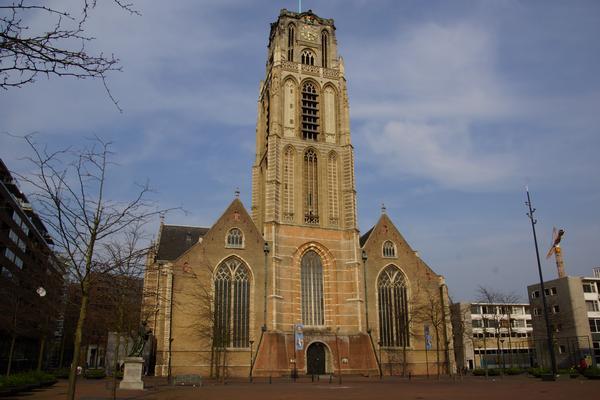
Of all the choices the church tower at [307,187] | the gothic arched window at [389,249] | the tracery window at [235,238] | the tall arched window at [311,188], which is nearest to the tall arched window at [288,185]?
the church tower at [307,187]

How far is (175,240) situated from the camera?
56.1 m

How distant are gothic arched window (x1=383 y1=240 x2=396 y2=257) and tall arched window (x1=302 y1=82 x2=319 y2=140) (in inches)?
545

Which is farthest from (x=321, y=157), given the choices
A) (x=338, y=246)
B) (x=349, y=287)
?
(x=349, y=287)

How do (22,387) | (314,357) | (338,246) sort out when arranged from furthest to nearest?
1. (338,246)
2. (314,357)
3. (22,387)

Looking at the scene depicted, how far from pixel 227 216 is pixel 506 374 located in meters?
30.5

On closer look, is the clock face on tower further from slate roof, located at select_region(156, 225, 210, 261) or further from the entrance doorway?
the entrance doorway

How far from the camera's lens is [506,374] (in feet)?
154

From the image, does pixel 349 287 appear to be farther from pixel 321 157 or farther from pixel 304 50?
pixel 304 50

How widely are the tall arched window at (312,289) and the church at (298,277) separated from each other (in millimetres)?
99

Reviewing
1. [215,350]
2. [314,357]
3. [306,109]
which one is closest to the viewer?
[215,350]

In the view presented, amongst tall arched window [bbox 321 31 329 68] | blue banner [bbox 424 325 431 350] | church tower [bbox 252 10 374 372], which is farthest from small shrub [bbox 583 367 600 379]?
tall arched window [bbox 321 31 329 68]

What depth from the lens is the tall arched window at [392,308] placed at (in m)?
48.2

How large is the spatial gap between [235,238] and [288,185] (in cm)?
787

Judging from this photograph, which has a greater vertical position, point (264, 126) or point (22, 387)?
point (264, 126)
